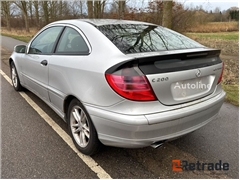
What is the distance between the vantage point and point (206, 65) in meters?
2.42

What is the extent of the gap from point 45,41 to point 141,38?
1721mm

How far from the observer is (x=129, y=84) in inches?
80.7

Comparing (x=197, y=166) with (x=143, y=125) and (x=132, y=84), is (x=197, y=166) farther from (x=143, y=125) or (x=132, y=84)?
(x=132, y=84)

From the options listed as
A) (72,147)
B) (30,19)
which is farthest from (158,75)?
(30,19)

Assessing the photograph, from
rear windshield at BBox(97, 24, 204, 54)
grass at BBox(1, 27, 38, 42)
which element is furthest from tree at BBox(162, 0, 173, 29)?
grass at BBox(1, 27, 38, 42)

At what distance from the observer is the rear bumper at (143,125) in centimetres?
205

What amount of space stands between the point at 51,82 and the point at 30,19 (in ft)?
105

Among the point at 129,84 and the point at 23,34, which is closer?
the point at 129,84

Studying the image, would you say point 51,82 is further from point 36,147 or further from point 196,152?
point 196,152

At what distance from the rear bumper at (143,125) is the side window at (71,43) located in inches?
29.8

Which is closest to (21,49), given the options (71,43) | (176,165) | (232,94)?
(71,43)

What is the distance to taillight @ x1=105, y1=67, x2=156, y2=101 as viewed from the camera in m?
2.04

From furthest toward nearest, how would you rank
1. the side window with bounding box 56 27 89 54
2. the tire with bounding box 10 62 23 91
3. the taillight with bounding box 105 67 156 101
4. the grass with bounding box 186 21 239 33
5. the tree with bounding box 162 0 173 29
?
the grass with bounding box 186 21 239 33 → the tree with bounding box 162 0 173 29 → the tire with bounding box 10 62 23 91 → the side window with bounding box 56 27 89 54 → the taillight with bounding box 105 67 156 101

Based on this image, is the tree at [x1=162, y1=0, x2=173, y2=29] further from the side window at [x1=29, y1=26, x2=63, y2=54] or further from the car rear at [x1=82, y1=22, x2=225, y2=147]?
the car rear at [x1=82, y1=22, x2=225, y2=147]
